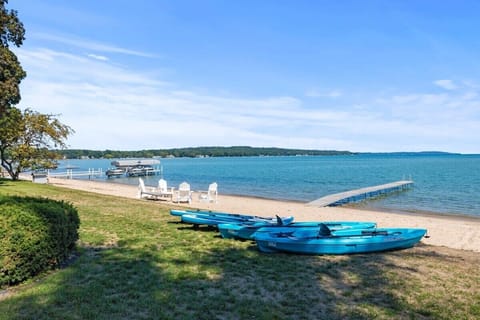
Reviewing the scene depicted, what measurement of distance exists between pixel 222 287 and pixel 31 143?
1050 inches

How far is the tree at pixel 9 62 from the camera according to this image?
59.2ft

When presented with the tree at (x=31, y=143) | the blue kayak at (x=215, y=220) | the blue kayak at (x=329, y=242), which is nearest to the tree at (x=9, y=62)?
the tree at (x=31, y=143)

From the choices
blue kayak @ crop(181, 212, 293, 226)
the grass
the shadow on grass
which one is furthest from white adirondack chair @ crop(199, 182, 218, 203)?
the shadow on grass

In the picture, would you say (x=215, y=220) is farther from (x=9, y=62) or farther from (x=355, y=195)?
(x=355, y=195)

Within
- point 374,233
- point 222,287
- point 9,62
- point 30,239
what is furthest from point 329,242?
point 9,62

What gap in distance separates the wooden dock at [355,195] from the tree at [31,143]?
19.5 meters

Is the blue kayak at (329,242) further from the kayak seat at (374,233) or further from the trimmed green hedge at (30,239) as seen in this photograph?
the trimmed green hedge at (30,239)

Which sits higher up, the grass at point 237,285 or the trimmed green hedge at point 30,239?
the trimmed green hedge at point 30,239

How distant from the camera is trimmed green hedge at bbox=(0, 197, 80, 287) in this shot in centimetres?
498

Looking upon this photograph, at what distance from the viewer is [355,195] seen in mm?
26359

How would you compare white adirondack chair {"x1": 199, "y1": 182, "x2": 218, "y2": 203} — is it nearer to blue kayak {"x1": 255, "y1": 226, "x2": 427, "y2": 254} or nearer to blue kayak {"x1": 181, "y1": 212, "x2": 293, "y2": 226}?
blue kayak {"x1": 181, "y1": 212, "x2": 293, "y2": 226}

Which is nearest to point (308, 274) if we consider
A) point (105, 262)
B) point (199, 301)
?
point (199, 301)

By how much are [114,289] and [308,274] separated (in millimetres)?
3083

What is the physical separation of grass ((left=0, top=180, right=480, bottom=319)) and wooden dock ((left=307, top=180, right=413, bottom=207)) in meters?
14.1
